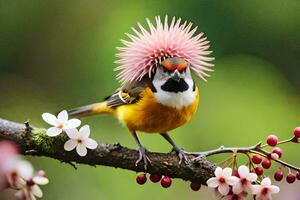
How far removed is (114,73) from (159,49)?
2.32 meters

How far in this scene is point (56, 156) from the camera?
5.66 feet

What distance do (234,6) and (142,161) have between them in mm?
3786

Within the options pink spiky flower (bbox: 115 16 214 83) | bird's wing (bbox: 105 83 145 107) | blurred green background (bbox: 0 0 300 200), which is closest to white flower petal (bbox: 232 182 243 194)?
pink spiky flower (bbox: 115 16 214 83)

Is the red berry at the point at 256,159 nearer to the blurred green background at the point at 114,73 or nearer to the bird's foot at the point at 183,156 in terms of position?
the bird's foot at the point at 183,156

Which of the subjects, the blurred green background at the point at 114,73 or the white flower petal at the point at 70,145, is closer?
the white flower petal at the point at 70,145

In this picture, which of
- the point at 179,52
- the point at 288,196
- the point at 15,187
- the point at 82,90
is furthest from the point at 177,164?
the point at 82,90

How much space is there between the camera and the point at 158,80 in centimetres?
219

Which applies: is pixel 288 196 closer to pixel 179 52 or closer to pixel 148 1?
pixel 179 52

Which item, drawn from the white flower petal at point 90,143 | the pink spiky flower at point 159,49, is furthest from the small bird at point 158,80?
the white flower petal at point 90,143

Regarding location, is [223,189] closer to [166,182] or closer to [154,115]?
[166,182]

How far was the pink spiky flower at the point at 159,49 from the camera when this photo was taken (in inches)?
72.8

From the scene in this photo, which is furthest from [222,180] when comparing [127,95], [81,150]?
[127,95]

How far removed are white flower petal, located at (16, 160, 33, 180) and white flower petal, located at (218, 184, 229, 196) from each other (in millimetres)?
529

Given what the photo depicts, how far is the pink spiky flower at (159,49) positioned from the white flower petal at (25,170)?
24.5 inches
